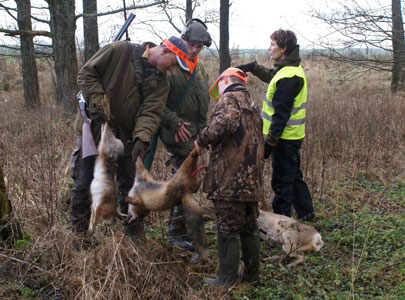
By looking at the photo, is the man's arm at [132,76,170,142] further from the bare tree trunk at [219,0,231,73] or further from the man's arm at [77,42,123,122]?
the bare tree trunk at [219,0,231,73]

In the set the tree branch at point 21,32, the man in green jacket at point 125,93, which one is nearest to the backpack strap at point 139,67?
the man in green jacket at point 125,93

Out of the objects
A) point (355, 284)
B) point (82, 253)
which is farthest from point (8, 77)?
point (355, 284)

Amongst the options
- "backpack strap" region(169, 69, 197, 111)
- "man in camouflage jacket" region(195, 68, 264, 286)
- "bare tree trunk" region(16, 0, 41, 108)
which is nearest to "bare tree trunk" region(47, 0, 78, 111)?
"bare tree trunk" region(16, 0, 41, 108)

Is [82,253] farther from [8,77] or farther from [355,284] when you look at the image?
[8,77]

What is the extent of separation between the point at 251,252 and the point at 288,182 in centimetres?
156

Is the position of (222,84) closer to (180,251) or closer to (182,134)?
(182,134)

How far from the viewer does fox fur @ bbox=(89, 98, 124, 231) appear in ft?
11.2

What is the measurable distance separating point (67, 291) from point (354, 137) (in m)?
6.66

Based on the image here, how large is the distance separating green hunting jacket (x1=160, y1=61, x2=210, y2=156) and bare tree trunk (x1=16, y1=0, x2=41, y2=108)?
8191 millimetres

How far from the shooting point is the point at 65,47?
10.1 meters

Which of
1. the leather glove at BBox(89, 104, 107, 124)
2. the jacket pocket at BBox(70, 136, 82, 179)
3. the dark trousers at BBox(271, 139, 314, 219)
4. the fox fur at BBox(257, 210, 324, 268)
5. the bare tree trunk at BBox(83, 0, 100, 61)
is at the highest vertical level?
the bare tree trunk at BBox(83, 0, 100, 61)

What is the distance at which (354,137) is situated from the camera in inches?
311

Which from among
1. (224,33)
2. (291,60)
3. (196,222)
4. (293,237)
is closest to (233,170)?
(196,222)

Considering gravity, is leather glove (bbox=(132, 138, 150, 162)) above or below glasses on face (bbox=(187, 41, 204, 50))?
below
